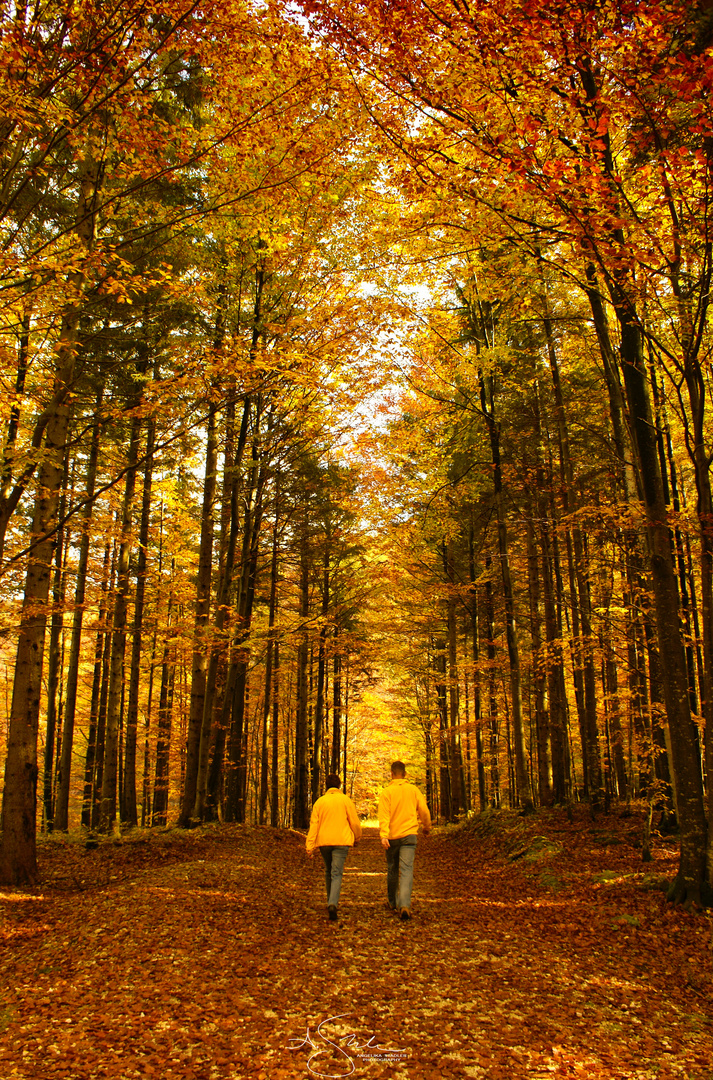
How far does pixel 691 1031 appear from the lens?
404 centimetres

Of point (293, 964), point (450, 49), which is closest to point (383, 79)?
point (450, 49)

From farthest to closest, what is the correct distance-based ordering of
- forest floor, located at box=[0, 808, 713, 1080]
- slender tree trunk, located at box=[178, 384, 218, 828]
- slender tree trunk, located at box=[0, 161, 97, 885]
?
slender tree trunk, located at box=[178, 384, 218, 828] → slender tree trunk, located at box=[0, 161, 97, 885] → forest floor, located at box=[0, 808, 713, 1080]

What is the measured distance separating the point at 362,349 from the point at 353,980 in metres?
11.2

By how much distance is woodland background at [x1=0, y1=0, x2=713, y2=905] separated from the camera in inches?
233

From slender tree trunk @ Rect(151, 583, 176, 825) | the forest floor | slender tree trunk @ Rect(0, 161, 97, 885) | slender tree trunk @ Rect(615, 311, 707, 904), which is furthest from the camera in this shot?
slender tree trunk @ Rect(151, 583, 176, 825)

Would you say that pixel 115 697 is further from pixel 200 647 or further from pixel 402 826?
pixel 402 826

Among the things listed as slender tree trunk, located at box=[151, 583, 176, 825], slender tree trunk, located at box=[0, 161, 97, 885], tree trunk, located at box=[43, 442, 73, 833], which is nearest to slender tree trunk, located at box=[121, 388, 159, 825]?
tree trunk, located at box=[43, 442, 73, 833]

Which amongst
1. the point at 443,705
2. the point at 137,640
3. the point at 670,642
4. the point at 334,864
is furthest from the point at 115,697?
the point at 443,705

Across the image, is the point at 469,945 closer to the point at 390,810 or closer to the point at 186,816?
the point at 390,810

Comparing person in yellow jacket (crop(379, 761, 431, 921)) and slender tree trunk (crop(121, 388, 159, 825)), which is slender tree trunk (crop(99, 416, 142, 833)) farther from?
person in yellow jacket (crop(379, 761, 431, 921))

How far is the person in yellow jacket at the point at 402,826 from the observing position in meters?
7.22

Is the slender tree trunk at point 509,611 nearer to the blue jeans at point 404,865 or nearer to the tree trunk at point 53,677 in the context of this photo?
the blue jeans at point 404,865

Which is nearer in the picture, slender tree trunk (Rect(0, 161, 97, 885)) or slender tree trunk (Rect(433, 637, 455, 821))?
slender tree trunk (Rect(0, 161, 97, 885))

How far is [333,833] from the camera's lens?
23.9 feet
